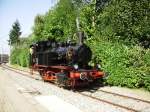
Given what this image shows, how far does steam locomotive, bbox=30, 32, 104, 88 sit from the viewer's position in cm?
1817

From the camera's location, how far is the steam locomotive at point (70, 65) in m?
18.2

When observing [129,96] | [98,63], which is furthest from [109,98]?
[98,63]

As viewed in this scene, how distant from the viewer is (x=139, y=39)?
2141 cm

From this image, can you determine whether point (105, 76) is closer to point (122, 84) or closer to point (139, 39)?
point (122, 84)

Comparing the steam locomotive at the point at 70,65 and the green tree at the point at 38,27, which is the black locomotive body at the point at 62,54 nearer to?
the steam locomotive at the point at 70,65

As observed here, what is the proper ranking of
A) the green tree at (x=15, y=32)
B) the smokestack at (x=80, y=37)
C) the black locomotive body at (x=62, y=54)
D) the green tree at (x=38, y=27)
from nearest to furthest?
1. the black locomotive body at (x=62, y=54)
2. the smokestack at (x=80, y=37)
3. the green tree at (x=38, y=27)
4. the green tree at (x=15, y=32)

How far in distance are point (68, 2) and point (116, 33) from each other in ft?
48.1

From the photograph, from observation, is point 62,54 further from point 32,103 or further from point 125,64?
point 32,103

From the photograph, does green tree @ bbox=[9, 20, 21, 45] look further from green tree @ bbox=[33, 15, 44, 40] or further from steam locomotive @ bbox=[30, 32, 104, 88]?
steam locomotive @ bbox=[30, 32, 104, 88]

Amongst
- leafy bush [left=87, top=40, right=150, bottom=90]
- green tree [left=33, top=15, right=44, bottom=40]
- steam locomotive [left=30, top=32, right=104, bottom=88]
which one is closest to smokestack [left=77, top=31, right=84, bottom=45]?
steam locomotive [left=30, top=32, right=104, bottom=88]

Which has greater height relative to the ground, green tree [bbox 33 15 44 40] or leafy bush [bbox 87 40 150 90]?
green tree [bbox 33 15 44 40]

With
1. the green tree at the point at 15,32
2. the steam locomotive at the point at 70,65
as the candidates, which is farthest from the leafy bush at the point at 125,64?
the green tree at the point at 15,32

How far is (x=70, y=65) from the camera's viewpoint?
61.2 ft

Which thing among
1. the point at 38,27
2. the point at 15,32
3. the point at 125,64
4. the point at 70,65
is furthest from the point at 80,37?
the point at 15,32
